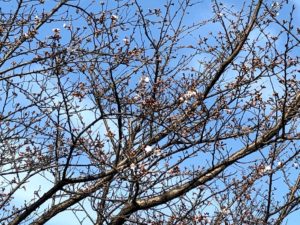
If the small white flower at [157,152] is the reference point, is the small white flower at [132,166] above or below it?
below

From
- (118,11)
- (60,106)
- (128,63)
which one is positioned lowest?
(60,106)

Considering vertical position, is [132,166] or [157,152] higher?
[157,152]

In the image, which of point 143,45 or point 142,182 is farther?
point 143,45

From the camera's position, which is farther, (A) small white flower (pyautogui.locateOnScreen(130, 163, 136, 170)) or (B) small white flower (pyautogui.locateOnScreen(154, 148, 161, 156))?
(B) small white flower (pyautogui.locateOnScreen(154, 148, 161, 156))

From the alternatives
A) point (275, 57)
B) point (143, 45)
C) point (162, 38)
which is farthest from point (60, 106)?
point (275, 57)

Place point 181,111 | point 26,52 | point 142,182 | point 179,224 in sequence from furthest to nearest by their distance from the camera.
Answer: point 179,224 → point 181,111 → point 26,52 → point 142,182

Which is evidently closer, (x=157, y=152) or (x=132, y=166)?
(x=132, y=166)

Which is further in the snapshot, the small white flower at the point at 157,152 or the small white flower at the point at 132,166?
the small white flower at the point at 157,152

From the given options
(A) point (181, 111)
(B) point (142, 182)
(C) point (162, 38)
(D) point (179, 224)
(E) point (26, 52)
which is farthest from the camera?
(C) point (162, 38)

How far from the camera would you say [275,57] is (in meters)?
6.14

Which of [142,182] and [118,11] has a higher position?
[118,11]

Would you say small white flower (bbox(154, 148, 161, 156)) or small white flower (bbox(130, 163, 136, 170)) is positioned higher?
small white flower (bbox(154, 148, 161, 156))

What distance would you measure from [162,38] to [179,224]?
98.9 inches

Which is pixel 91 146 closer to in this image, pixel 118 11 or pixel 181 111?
pixel 181 111
